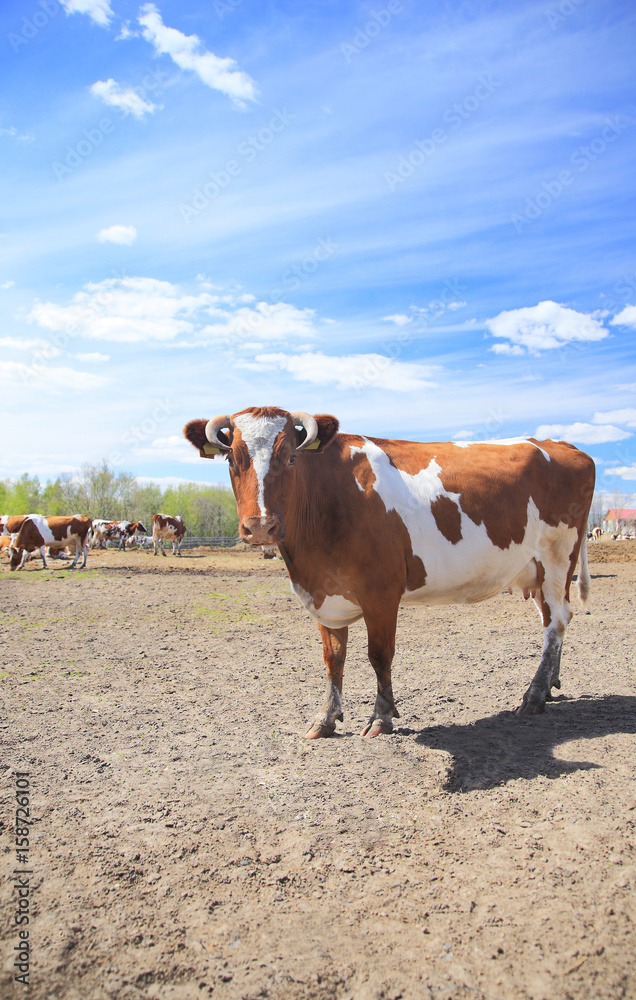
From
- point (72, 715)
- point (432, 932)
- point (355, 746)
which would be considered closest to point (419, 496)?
point (355, 746)

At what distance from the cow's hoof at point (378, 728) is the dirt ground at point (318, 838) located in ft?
0.44

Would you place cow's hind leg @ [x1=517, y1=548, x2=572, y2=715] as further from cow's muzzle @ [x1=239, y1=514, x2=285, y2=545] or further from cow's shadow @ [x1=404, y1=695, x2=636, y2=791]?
cow's muzzle @ [x1=239, y1=514, x2=285, y2=545]

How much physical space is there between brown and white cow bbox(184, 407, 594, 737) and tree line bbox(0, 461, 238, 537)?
70212 mm

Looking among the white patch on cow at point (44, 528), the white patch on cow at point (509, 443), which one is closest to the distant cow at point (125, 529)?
the white patch on cow at point (44, 528)

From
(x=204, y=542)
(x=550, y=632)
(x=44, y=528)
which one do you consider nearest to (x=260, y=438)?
(x=550, y=632)

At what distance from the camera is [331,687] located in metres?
5.31

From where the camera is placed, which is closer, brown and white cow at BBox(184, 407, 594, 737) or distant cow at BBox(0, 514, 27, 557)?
brown and white cow at BBox(184, 407, 594, 737)

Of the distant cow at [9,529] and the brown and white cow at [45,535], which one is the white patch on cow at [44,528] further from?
the distant cow at [9,529]

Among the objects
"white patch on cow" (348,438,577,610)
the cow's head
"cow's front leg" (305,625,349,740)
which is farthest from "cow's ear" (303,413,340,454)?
"cow's front leg" (305,625,349,740)

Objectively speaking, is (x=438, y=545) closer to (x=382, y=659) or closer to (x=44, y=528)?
(x=382, y=659)

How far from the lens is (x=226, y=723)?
5.48 metres

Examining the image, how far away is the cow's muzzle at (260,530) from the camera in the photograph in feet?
14.5

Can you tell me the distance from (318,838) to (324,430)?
3.13 metres

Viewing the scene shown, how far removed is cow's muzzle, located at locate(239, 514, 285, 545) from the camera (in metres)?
4.41
